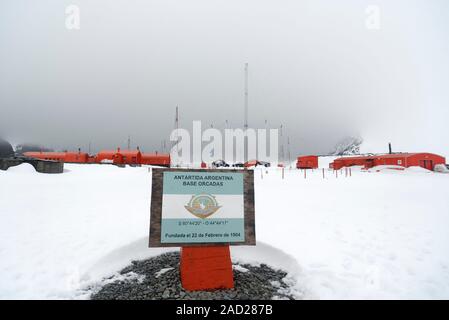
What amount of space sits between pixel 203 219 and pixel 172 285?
3.85 ft

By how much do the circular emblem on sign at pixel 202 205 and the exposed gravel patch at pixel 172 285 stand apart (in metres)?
1.21

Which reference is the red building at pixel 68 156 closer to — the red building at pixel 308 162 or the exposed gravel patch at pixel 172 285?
the red building at pixel 308 162

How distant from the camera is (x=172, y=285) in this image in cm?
379

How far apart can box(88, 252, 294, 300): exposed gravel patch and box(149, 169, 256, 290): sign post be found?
21 centimetres

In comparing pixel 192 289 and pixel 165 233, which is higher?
pixel 165 233

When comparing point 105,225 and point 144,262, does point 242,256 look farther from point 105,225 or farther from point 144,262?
point 105,225

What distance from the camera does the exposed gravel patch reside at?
3.53 meters

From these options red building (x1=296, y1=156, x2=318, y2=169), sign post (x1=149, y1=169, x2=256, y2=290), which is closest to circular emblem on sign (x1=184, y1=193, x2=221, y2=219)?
sign post (x1=149, y1=169, x2=256, y2=290)

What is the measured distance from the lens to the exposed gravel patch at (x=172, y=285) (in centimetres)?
353

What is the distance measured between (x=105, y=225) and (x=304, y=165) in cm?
5961

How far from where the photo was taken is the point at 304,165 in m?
60.9

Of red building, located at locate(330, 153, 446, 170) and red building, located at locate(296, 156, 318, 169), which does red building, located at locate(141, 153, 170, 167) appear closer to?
red building, located at locate(296, 156, 318, 169)
